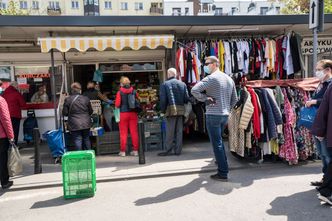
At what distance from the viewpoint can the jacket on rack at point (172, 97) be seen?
22.3ft

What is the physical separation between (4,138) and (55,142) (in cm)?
167

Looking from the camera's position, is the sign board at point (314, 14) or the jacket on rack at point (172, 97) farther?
the jacket on rack at point (172, 97)

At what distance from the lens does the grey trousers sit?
274 inches

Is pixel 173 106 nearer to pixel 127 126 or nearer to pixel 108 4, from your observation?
pixel 127 126

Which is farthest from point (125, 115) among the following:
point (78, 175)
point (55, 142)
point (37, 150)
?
point (78, 175)

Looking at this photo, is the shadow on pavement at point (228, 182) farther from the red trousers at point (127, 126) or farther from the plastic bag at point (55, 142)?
the plastic bag at point (55, 142)

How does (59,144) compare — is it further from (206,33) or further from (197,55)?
(206,33)

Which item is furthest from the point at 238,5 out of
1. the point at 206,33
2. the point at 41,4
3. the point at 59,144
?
the point at 59,144

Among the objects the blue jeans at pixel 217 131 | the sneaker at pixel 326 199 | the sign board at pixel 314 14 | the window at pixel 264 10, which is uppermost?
the window at pixel 264 10

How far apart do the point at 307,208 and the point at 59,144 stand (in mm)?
4725

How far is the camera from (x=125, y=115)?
692 cm

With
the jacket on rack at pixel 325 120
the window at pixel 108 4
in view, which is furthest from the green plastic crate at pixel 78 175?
the window at pixel 108 4

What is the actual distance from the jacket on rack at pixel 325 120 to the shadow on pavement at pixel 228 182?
0.94m

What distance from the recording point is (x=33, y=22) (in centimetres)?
676
